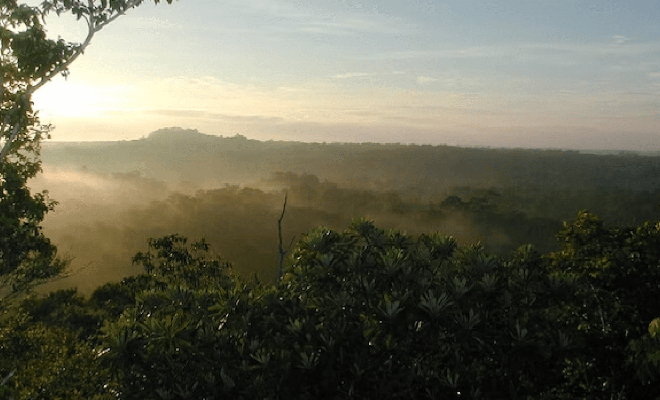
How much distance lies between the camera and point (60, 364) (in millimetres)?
12188

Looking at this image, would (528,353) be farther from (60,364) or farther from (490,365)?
(60,364)

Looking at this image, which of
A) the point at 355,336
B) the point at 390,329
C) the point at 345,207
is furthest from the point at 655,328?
the point at 345,207

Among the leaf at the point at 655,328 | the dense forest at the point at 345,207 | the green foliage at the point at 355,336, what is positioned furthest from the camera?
the dense forest at the point at 345,207

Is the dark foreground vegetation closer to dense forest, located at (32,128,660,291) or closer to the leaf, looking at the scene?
the leaf

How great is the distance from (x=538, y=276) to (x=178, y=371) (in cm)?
582

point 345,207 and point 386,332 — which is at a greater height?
point 386,332

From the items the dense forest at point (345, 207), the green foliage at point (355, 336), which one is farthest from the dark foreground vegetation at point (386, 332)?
the dense forest at point (345, 207)

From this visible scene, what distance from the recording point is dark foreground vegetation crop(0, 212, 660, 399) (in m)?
7.08

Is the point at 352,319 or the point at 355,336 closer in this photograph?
the point at 355,336

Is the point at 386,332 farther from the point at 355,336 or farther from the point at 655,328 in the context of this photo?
the point at 655,328

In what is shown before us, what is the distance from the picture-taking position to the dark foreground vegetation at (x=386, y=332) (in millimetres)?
7078

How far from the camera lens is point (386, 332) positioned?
7.44 meters

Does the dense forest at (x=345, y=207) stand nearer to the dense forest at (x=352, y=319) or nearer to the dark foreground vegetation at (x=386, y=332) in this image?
the dense forest at (x=352, y=319)

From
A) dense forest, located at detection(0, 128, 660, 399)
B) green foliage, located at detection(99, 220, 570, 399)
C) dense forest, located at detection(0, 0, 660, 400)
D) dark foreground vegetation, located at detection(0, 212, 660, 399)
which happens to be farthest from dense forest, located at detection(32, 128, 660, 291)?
green foliage, located at detection(99, 220, 570, 399)
